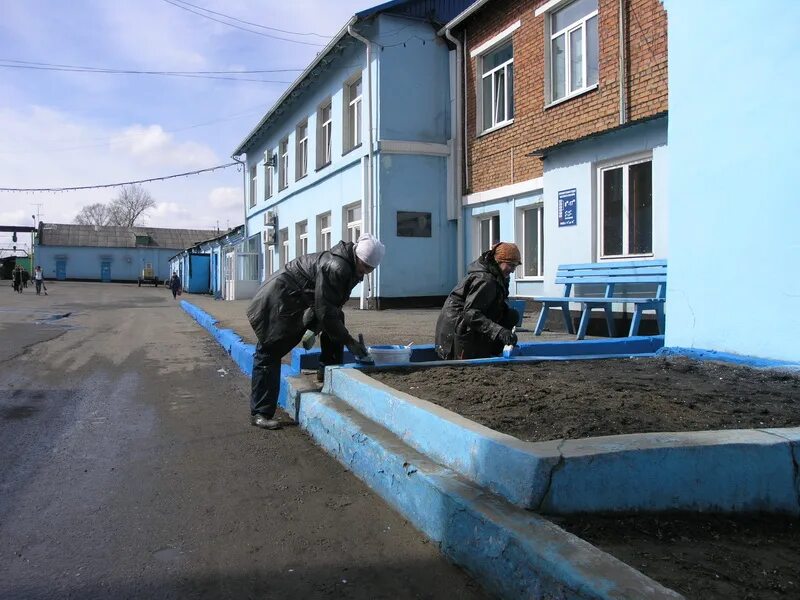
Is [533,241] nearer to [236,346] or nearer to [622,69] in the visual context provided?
[622,69]

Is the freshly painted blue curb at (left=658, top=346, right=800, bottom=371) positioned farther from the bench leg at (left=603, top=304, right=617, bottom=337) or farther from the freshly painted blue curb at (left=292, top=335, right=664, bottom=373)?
the bench leg at (left=603, top=304, right=617, bottom=337)

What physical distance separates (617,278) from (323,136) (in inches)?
478

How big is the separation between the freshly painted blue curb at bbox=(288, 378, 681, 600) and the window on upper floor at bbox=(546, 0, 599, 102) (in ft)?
28.0

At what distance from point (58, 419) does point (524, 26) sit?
10249mm

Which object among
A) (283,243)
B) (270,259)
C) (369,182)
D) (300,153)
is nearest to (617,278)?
(369,182)

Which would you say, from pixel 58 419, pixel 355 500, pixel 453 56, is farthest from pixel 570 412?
pixel 453 56

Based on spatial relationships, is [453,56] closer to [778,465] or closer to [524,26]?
[524,26]

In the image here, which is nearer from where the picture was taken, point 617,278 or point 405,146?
point 617,278

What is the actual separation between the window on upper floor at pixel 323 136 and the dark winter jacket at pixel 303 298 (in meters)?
13.6

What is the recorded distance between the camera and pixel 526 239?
38.5ft

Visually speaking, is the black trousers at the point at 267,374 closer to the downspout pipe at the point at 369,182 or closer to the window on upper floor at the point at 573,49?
the window on upper floor at the point at 573,49

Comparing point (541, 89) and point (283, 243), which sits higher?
point (541, 89)

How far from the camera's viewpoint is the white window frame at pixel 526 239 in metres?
11.3

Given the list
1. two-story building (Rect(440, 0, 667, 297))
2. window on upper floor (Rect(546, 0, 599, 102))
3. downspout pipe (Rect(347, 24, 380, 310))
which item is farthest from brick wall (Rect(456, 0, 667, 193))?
downspout pipe (Rect(347, 24, 380, 310))
